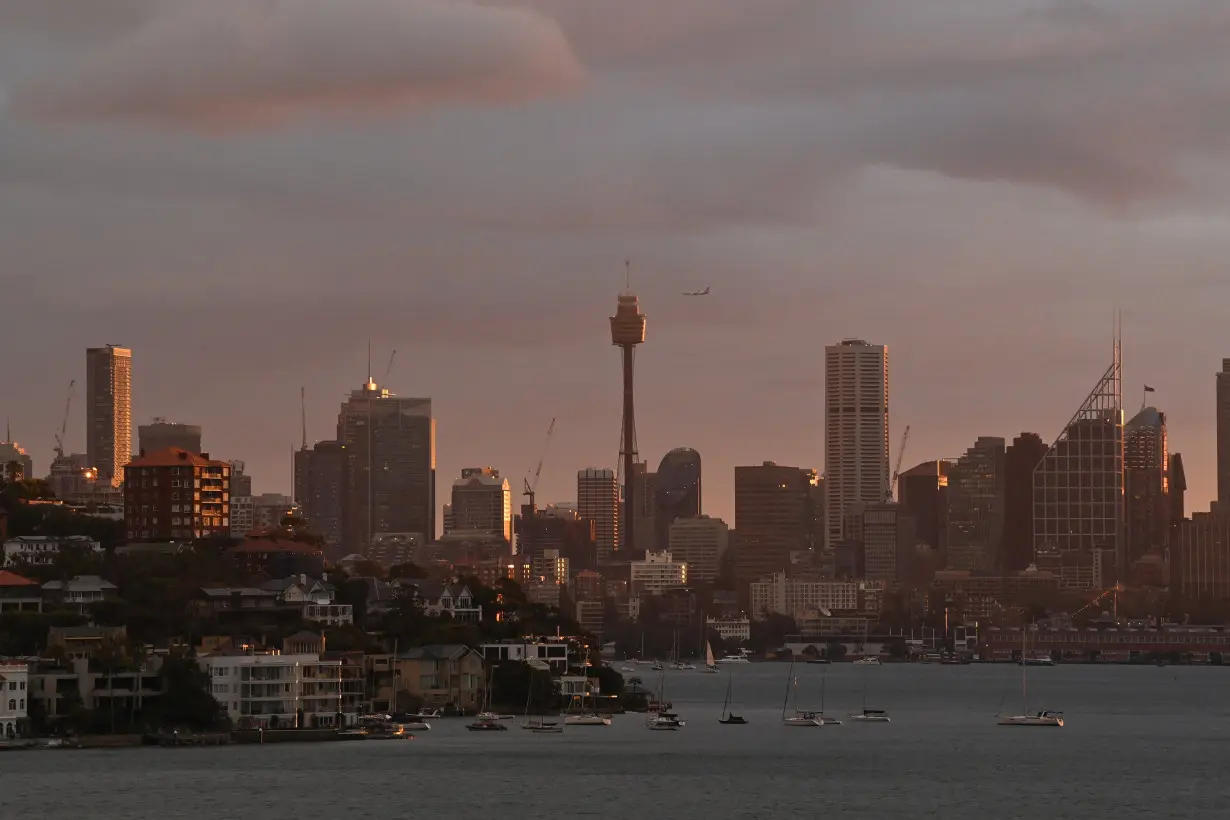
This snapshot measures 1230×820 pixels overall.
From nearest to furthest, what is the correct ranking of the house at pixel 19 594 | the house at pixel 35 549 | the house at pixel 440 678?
the house at pixel 19 594, the house at pixel 440 678, the house at pixel 35 549

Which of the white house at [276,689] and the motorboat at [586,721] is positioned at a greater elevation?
the white house at [276,689]

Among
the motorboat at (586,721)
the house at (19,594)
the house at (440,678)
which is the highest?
the house at (19,594)

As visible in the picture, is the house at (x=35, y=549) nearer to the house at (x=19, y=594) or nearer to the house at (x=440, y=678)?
the house at (x=19, y=594)

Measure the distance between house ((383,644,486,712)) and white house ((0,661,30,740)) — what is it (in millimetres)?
34216

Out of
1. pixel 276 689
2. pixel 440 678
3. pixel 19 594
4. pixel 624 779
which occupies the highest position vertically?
pixel 19 594

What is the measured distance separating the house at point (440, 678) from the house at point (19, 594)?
83.1ft

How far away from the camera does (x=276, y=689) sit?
519ft

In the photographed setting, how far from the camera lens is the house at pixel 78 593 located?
575 ft

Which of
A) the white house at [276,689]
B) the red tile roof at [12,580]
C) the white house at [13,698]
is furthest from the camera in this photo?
the red tile roof at [12,580]

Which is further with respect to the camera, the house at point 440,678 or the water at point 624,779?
the house at point 440,678

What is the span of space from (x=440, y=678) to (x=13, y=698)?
137ft

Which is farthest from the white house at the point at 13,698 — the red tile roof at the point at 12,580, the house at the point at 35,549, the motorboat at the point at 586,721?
the house at the point at 35,549

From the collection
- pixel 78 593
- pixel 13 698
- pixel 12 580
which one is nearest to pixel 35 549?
pixel 12 580

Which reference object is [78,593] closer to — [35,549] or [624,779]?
[35,549]
